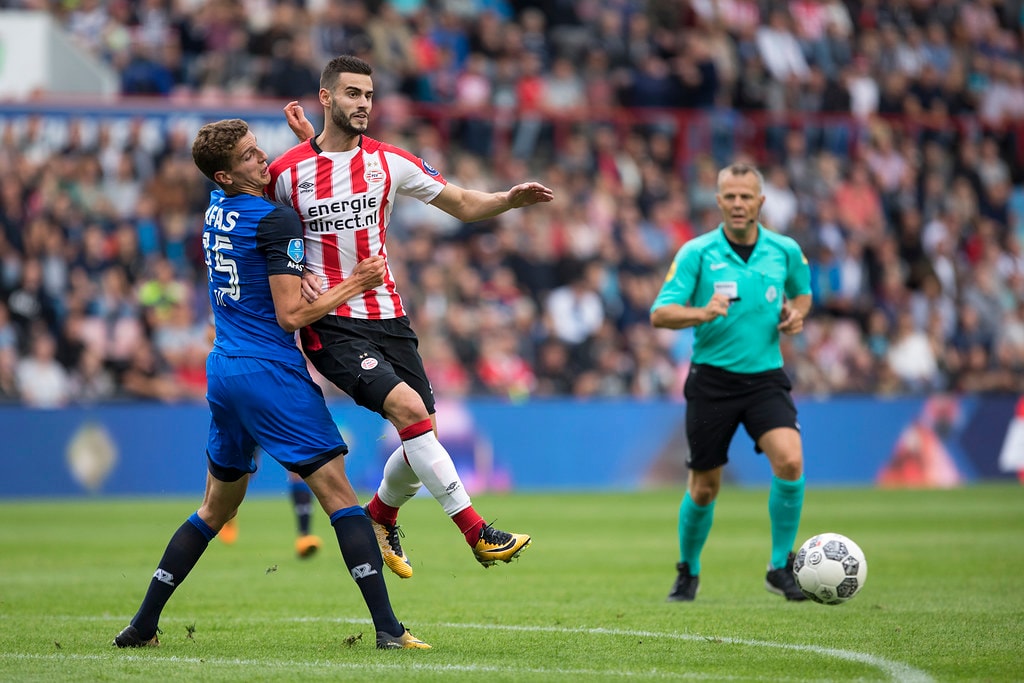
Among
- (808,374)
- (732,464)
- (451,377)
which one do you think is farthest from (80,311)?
(808,374)

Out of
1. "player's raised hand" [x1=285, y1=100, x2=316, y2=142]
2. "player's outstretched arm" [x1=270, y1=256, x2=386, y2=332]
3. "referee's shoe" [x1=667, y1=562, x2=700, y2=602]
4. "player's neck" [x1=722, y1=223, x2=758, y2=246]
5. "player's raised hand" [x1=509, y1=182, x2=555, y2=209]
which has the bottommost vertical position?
"referee's shoe" [x1=667, y1=562, x2=700, y2=602]

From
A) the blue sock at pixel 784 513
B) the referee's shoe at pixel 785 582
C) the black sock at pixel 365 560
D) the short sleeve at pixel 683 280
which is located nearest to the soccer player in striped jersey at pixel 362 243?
the black sock at pixel 365 560

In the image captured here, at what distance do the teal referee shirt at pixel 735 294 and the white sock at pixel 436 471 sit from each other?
2.56 meters

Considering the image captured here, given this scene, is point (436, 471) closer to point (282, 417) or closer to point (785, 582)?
point (282, 417)

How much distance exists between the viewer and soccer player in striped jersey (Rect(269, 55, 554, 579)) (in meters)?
7.52

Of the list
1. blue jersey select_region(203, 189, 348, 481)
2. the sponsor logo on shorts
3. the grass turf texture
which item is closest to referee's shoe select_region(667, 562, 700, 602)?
the grass turf texture

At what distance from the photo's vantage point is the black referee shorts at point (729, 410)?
9.54m

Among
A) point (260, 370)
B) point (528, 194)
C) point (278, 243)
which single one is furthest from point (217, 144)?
point (528, 194)

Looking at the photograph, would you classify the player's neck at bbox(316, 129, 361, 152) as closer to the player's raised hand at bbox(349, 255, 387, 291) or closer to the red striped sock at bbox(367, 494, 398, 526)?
the player's raised hand at bbox(349, 255, 387, 291)

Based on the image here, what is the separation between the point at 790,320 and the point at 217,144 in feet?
13.3

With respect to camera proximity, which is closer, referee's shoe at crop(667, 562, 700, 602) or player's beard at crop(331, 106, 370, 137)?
player's beard at crop(331, 106, 370, 137)

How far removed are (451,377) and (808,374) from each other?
17.8 feet

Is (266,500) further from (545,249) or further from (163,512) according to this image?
(545,249)

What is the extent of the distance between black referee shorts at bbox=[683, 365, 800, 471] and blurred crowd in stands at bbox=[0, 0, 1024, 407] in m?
10.0
